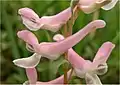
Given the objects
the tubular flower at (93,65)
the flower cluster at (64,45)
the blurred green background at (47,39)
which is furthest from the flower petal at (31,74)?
the blurred green background at (47,39)

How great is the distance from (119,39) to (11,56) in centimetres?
68

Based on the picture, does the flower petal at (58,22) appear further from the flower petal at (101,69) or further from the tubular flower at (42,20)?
the flower petal at (101,69)

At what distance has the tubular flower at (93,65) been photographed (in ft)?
3.81

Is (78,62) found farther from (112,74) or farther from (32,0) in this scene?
(32,0)

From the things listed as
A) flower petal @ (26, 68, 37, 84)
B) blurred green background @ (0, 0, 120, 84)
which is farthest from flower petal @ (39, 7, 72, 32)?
blurred green background @ (0, 0, 120, 84)

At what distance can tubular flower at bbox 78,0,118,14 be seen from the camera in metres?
1.14

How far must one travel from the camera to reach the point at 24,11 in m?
1.15

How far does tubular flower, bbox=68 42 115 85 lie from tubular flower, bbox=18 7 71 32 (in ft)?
0.30

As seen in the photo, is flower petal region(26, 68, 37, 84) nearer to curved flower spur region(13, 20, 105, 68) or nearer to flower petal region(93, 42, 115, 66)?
curved flower spur region(13, 20, 105, 68)

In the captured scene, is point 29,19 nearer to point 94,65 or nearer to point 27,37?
point 27,37

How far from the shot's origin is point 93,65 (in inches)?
46.8

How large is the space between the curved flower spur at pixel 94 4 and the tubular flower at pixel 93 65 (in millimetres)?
104

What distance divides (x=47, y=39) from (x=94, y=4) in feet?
3.96

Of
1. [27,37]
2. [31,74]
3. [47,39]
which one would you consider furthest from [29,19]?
[47,39]
